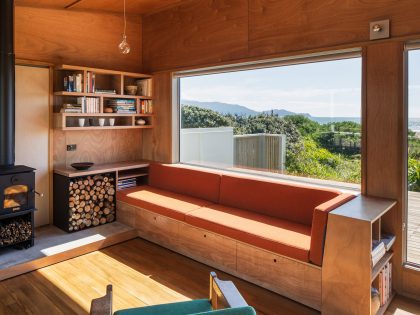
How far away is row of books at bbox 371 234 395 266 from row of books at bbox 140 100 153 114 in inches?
131

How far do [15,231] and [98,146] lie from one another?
157 centimetres

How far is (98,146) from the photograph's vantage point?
4574mm

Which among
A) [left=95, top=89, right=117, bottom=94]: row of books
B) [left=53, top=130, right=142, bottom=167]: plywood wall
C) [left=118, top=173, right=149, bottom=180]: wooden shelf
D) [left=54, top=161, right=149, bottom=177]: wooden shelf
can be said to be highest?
[left=95, top=89, right=117, bottom=94]: row of books

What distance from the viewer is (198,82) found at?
4.47m

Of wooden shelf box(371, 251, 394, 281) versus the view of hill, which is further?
the view of hill

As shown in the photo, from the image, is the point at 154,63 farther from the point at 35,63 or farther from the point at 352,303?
the point at 352,303

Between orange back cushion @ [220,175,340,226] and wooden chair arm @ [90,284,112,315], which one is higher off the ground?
orange back cushion @ [220,175,340,226]

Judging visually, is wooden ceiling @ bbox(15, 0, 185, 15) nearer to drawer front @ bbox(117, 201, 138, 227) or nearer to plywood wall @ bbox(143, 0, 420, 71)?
plywood wall @ bbox(143, 0, 420, 71)

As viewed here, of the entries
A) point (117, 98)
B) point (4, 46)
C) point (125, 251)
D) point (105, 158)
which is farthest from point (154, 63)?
point (125, 251)

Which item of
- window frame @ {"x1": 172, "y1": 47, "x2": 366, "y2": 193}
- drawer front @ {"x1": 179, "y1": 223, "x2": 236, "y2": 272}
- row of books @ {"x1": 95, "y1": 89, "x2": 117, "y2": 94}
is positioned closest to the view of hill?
window frame @ {"x1": 172, "y1": 47, "x2": 366, "y2": 193}

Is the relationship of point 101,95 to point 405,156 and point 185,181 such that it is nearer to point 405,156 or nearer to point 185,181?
point 185,181

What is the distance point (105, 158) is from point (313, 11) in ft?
10.5

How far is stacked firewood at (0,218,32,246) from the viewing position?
130 inches

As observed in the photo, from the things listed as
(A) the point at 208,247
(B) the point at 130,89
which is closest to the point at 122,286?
(A) the point at 208,247
